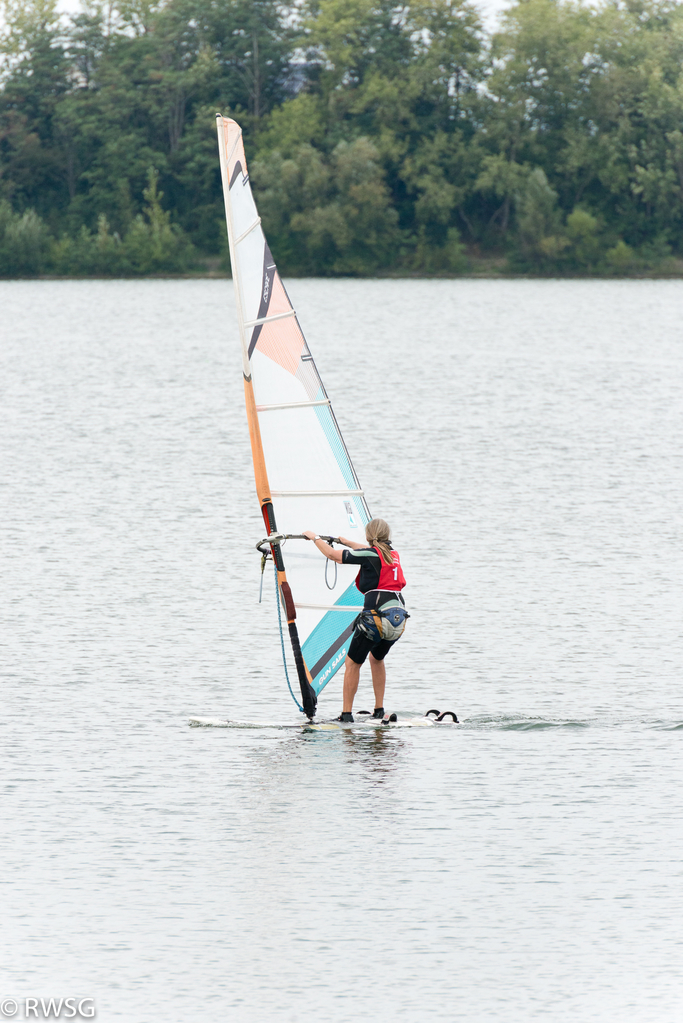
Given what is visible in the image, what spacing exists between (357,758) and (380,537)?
6.52 feet

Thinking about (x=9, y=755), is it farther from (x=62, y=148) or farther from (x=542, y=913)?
(x=62, y=148)

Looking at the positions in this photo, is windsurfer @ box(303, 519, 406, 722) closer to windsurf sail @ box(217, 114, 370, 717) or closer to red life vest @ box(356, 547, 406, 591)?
red life vest @ box(356, 547, 406, 591)

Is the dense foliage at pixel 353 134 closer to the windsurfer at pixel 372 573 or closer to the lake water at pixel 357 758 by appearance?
the lake water at pixel 357 758

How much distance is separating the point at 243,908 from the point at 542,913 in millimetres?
1970

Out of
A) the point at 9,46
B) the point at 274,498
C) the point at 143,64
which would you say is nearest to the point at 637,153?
the point at 143,64

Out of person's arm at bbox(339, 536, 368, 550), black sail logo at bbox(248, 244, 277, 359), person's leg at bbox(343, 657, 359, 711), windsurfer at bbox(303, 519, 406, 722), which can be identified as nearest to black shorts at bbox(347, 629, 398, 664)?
windsurfer at bbox(303, 519, 406, 722)

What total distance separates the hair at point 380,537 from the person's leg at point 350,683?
3.68ft

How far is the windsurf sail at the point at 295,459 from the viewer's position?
591 inches

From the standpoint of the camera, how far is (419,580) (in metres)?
22.4

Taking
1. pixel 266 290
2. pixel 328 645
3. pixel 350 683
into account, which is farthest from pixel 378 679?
pixel 266 290

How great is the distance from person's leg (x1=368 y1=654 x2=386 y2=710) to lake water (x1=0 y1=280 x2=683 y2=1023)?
1.17 ft

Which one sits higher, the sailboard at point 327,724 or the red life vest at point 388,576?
the red life vest at point 388,576

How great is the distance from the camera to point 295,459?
49.5 ft

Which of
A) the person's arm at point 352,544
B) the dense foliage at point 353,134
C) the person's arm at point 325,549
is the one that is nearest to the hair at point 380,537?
the person's arm at point 352,544
